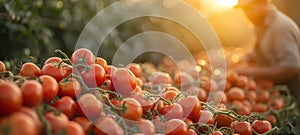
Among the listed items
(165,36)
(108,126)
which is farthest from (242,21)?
(108,126)

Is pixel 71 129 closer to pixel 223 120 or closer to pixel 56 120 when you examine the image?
pixel 56 120

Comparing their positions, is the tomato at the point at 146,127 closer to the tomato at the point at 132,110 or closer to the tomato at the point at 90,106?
the tomato at the point at 132,110

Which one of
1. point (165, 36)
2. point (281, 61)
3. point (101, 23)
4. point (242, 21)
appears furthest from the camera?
point (242, 21)

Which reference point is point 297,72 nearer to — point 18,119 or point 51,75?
point 51,75

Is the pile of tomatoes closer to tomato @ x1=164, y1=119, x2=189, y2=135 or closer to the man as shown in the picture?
tomato @ x1=164, y1=119, x2=189, y2=135

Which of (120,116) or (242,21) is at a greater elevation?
(242,21)

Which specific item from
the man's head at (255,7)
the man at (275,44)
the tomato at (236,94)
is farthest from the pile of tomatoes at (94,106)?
the man's head at (255,7)
